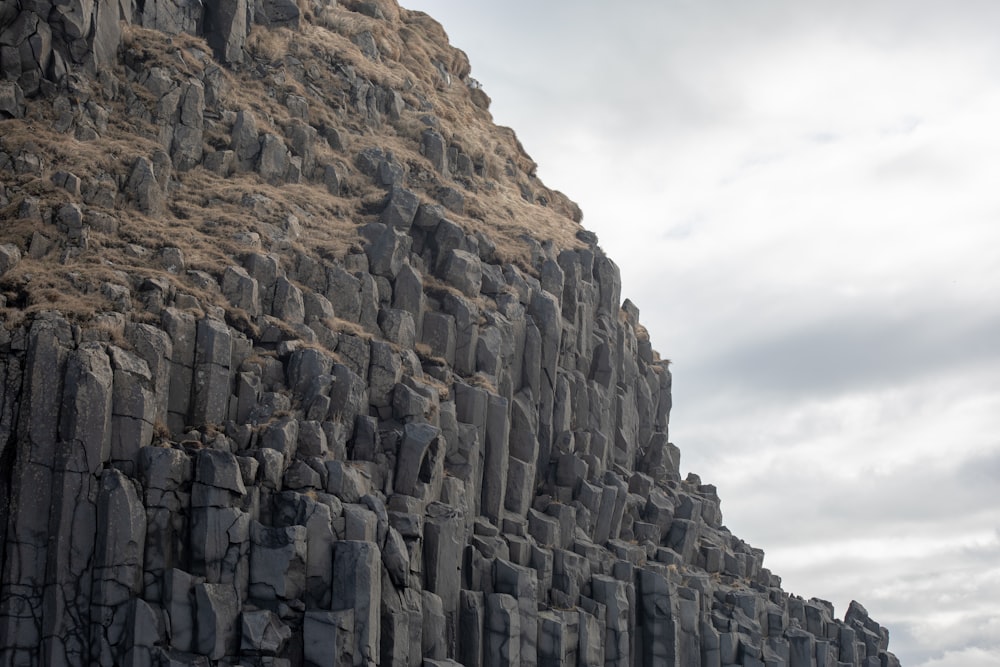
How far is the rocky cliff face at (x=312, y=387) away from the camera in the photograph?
1935 inches

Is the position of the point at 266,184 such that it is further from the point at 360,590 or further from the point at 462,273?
the point at 360,590

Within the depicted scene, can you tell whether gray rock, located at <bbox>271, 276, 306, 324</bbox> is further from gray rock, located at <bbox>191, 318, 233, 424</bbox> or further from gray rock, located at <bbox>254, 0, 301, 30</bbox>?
gray rock, located at <bbox>254, 0, 301, 30</bbox>

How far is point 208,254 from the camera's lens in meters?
60.5

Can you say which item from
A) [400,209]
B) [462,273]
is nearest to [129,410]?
[462,273]

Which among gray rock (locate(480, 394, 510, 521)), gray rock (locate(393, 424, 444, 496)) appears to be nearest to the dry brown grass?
gray rock (locate(393, 424, 444, 496))

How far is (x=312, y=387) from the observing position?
57.4m

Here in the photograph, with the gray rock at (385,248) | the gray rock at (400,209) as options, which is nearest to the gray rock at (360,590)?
the gray rock at (385,248)

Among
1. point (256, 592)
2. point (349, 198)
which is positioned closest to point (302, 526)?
point (256, 592)

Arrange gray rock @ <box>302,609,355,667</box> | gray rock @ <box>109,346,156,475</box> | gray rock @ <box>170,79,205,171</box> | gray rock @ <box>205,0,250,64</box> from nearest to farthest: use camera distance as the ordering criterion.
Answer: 1. gray rock @ <box>109,346,156,475</box>
2. gray rock @ <box>302,609,355,667</box>
3. gray rock @ <box>170,79,205,171</box>
4. gray rock @ <box>205,0,250,64</box>

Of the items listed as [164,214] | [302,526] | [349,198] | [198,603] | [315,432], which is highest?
[349,198]

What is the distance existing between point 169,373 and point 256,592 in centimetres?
871

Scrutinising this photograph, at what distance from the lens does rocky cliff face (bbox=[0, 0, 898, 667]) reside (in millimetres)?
49156

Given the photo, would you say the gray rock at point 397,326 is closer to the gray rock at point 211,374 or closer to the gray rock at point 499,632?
the gray rock at point 211,374

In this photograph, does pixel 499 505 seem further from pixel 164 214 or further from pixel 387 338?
pixel 164 214
